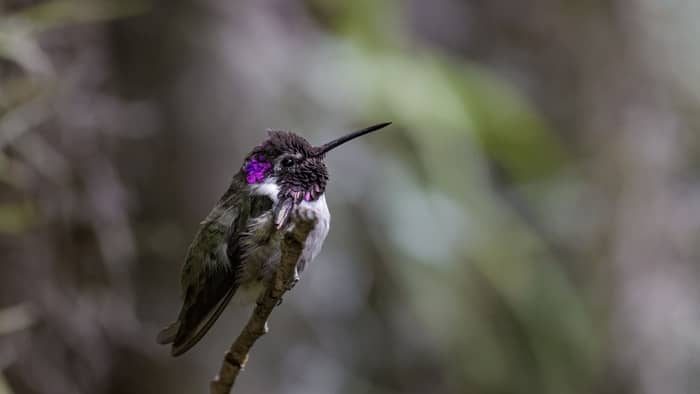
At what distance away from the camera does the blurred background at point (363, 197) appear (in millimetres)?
2734

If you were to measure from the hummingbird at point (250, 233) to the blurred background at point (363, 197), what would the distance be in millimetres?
1046

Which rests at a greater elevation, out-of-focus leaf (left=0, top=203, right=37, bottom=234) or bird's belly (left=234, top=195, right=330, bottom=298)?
out-of-focus leaf (left=0, top=203, right=37, bottom=234)

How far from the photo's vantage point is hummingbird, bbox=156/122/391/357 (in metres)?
1.11

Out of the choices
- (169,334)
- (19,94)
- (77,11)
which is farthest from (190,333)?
(77,11)

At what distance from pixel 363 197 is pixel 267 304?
8.91ft

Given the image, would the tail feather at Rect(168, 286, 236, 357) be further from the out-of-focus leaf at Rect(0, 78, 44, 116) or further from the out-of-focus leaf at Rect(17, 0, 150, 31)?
the out-of-focus leaf at Rect(17, 0, 150, 31)

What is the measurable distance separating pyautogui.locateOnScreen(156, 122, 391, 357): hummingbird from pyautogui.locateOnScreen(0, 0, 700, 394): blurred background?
3.43 feet

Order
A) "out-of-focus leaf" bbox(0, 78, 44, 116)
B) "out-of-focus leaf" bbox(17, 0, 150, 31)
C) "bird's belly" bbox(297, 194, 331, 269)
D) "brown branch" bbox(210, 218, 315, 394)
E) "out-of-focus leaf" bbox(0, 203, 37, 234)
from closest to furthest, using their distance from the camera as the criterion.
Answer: "brown branch" bbox(210, 218, 315, 394)
"bird's belly" bbox(297, 194, 331, 269)
"out-of-focus leaf" bbox(0, 78, 44, 116)
"out-of-focus leaf" bbox(0, 203, 37, 234)
"out-of-focus leaf" bbox(17, 0, 150, 31)

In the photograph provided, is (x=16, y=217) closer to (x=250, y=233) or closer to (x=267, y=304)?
(x=250, y=233)

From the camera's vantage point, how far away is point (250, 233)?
1.20 meters

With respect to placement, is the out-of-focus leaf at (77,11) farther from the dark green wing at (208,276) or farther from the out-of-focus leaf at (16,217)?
the dark green wing at (208,276)

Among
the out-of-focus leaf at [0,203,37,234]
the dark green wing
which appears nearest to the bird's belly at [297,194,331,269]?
the dark green wing

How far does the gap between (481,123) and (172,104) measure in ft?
4.67

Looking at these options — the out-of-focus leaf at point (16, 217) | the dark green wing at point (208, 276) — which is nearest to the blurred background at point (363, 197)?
the out-of-focus leaf at point (16, 217)
